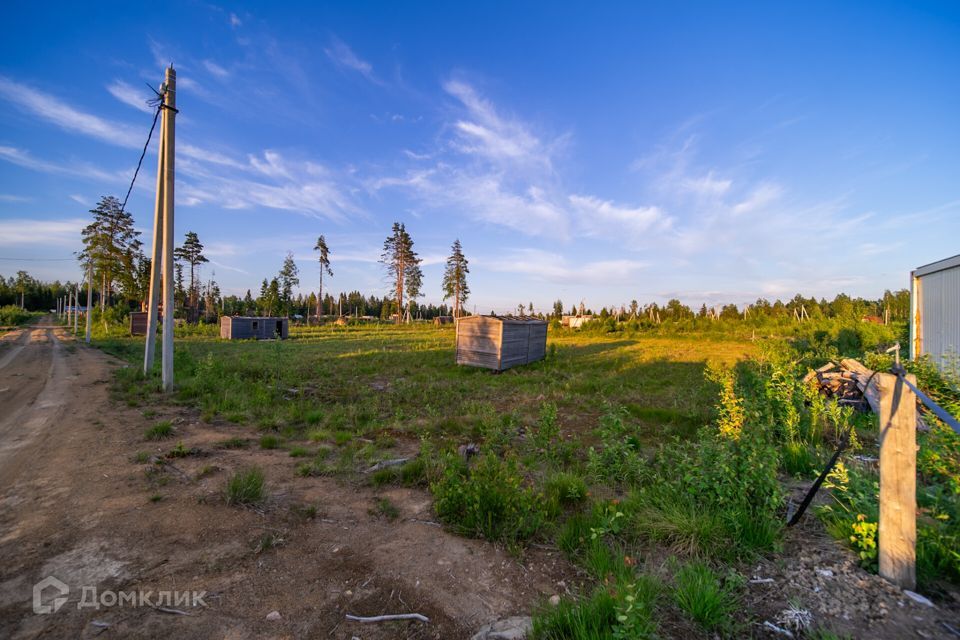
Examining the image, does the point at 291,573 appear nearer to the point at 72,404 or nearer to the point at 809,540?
the point at 809,540

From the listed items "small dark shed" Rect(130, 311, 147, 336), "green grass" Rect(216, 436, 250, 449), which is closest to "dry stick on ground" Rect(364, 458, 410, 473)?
"green grass" Rect(216, 436, 250, 449)

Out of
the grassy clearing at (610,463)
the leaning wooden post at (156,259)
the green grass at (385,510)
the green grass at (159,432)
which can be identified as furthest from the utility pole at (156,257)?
the green grass at (385,510)

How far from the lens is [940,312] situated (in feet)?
28.6

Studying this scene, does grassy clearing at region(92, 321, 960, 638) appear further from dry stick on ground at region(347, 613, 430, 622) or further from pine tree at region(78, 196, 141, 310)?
pine tree at region(78, 196, 141, 310)

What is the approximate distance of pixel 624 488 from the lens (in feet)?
14.6

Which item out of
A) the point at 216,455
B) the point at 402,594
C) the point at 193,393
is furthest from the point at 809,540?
the point at 193,393

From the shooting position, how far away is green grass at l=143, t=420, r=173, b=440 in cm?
573

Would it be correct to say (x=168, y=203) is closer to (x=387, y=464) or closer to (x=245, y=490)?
(x=245, y=490)

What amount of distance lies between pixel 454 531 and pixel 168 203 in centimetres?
1045

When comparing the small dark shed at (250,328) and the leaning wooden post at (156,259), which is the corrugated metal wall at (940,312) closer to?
the leaning wooden post at (156,259)

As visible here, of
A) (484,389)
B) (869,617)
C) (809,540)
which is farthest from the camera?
(484,389)

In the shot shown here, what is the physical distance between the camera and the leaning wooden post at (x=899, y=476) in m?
2.27

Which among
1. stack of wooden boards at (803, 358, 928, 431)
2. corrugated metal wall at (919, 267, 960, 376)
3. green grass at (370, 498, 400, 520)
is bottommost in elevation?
green grass at (370, 498, 400, 520)

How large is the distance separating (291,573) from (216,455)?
10.9ft
